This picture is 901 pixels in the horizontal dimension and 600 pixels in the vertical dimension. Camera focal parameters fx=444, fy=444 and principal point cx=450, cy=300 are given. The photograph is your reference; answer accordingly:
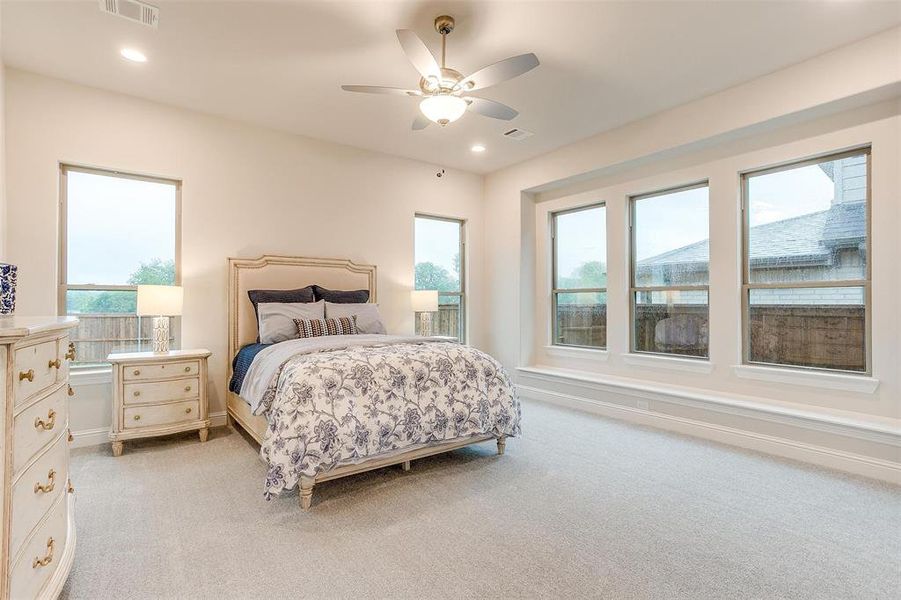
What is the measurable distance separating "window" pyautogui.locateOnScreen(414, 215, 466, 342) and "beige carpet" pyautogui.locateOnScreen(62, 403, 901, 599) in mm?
2785

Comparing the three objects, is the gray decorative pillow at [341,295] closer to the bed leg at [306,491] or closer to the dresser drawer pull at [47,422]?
the bed leg at [306,491]

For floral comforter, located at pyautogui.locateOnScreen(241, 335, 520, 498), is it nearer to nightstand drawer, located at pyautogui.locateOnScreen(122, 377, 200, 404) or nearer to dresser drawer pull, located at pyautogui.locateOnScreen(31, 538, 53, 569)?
nightstand drawer, located at pyautogui.locateOnScreen(122, 377, 200, 404)

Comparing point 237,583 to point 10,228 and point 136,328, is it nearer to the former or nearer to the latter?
point 136,328

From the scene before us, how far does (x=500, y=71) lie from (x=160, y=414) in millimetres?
3486

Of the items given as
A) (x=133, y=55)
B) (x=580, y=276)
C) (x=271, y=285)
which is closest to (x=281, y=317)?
(x=271, y=285)

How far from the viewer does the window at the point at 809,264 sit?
11.0 feet

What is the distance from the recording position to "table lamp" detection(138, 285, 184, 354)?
11.5ft

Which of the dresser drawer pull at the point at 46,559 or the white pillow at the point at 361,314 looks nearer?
the dresser drawer pull at the point at 46,559

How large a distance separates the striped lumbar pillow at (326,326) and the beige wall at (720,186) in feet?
7.82

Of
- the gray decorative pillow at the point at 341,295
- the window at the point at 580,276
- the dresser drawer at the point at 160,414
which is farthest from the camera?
the window at the point at 580,276

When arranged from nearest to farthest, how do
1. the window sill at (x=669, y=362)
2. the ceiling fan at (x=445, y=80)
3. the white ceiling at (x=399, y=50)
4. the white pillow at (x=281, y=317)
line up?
the ceiling fan at (x=445, y=80)
the white ceiling at (x=399, y=50)
the white pillow at (x=281, y=317)
the window sill at (x=669, y=362)

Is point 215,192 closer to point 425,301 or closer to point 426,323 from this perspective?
point 425,301

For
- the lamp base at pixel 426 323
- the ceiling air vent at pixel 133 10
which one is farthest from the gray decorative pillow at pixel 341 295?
the ceiling air vent at pixel 133 10

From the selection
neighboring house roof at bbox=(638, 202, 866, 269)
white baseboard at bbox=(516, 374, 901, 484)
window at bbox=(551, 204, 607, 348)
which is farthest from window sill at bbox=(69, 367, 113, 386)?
neighboring house roof at bbox=(638, 202, 866, 269)
